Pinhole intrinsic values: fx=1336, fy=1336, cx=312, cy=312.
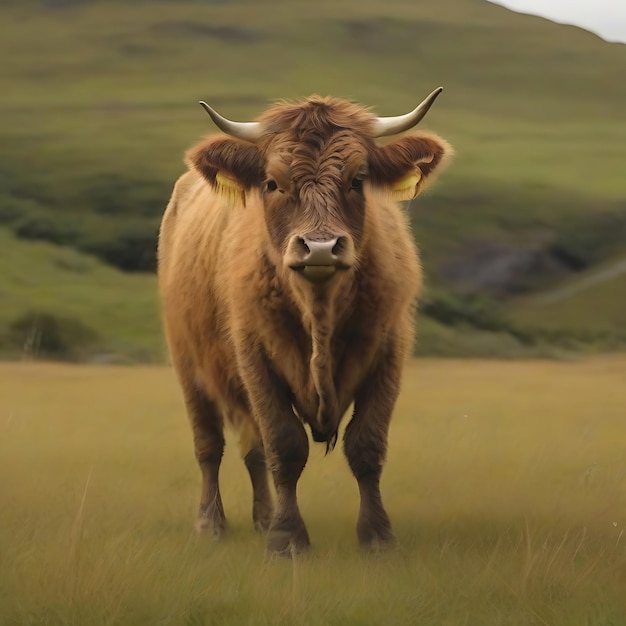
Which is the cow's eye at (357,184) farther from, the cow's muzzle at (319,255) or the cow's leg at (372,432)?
the cow's leg at (372,432)

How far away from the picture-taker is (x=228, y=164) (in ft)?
23.2

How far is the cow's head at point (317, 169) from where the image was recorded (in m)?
6.29

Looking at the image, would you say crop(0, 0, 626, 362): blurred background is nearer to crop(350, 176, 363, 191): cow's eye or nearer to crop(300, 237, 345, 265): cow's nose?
crop(350, 176, 363, 191): cow's eye

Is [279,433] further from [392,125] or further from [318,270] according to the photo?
[392,125]

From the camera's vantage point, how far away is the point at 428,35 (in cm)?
9125

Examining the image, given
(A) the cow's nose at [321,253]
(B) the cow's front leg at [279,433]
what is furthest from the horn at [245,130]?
(B) the cow's front leg at [279,433]

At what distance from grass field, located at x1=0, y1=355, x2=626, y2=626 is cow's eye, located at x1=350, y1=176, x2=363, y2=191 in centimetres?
181

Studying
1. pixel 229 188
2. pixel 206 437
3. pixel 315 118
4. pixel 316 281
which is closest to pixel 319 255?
pixel 316 281

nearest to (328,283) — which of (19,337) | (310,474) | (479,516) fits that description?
(479,516)

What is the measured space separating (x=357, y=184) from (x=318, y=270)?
76 centimetres

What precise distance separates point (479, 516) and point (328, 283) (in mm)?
1786

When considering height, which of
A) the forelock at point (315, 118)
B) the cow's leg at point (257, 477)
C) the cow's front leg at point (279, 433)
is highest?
the forelock at point (315, 118)

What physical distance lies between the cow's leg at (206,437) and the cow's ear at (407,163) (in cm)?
226

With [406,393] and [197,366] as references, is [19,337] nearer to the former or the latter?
[406,393]
